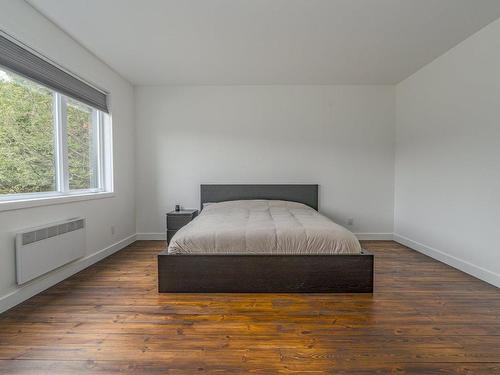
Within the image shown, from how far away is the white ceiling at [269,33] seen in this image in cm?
223

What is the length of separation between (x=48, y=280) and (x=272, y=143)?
10.4 feet

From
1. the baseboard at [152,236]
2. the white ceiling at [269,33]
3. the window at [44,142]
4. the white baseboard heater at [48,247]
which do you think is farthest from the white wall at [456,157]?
the window at [44,142]

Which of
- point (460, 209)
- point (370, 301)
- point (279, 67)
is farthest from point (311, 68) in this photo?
point (370, 301)

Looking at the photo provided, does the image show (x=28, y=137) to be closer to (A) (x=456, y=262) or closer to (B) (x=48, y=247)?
(B) (x=48, y=247)

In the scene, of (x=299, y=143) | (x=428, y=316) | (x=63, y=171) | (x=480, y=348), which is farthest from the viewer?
(x=299, y=143)

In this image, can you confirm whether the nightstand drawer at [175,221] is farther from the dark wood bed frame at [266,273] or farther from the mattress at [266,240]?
the dark wood bed frame at [266,273]

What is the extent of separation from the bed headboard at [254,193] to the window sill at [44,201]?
4.82 feet

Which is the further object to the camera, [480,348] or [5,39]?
[5,39]

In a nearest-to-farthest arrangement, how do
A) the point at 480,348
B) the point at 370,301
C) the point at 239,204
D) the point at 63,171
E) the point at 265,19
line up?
the point at 480,348 → the point at 370,301 → the point at 265,19 → the point at 63,171 → the point at 239,204

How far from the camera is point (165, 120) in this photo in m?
4.21

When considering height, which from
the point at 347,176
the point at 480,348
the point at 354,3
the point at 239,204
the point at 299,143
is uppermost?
the point at 354,3

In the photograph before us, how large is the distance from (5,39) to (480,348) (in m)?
3.77

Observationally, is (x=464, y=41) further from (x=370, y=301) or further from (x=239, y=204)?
(x=239, y=204)

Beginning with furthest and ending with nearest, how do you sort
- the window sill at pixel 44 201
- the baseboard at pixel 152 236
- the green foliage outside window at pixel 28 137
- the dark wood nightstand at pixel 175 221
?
the baseboard at pixel 152 236 < the dark wood nightstand at pixel 175 221 < the green foliage outside window at pixel 28 137 < the window sill at pixel 44 201
